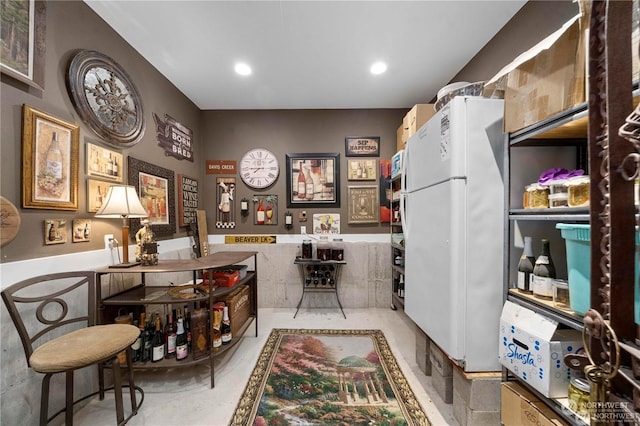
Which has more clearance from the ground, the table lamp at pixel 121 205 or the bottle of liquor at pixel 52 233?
the table lamp at pixel 121 205

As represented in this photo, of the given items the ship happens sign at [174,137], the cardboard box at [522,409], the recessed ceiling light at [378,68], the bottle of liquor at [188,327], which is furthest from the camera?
the ship happens sign at [174,137]

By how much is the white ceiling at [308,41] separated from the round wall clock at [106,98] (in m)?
0.39

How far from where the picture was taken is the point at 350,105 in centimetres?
333

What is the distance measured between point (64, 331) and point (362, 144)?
11.2ft

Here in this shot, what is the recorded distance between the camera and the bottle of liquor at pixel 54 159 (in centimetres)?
146

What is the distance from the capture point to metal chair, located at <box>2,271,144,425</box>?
1.19 m

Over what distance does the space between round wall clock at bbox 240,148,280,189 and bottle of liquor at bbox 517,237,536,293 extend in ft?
9.35

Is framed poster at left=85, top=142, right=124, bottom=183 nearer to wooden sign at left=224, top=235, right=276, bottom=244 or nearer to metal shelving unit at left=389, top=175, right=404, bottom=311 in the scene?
wooden sign at left=224, top=235, right=276, bottom=244

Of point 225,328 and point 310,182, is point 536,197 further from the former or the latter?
point 310,182

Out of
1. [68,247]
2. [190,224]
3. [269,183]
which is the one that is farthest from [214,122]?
[68,247]

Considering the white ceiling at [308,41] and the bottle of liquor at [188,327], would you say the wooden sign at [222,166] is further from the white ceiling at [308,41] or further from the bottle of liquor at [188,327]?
the bottle of liquor at [188,327]

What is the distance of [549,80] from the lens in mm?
1025

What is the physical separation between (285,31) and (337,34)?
17.2 inches

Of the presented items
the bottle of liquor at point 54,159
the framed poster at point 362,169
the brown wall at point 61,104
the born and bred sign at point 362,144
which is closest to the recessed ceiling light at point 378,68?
the born and bred sign at point 362,144
